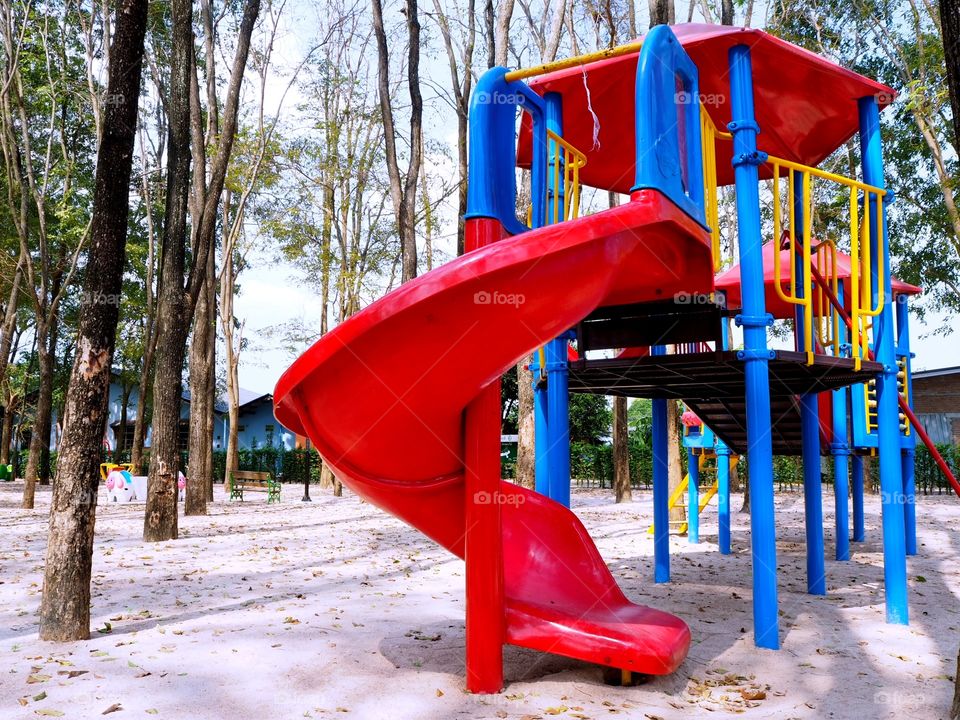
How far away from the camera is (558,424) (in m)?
5.57

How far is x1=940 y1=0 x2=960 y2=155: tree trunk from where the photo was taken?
3.32m

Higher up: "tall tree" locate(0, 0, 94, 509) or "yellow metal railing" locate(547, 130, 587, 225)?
"tall tree" locate(0, 0, 94, 509)

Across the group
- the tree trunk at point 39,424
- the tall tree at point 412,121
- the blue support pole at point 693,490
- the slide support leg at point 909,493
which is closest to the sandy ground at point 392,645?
the slide support leg at point 909,493

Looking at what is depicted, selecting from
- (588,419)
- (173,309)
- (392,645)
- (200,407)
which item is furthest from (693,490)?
(588,419)

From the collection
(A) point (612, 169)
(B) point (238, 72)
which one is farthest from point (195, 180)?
(A) point (612, 169)

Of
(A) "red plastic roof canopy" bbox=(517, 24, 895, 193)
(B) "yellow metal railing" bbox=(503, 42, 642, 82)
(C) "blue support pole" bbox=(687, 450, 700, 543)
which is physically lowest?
(C) "blue support pole" bbox=(687, 450, 700, 543)

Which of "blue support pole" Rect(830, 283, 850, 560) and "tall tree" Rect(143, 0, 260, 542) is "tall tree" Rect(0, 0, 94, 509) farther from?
"blue support pole" Rect(830, 283, 850, 560)

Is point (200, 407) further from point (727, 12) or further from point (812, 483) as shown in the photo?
point (812, 483)

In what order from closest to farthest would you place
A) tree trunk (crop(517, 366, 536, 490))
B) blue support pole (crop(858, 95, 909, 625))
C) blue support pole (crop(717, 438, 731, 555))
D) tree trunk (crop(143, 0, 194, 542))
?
blue support pole (crop(858, 95, 909, 625)) → blue support pole (crop(717, 438, 731, 555)) → tree trunk (crop(143, 0, 194, 542)) → tree trunk (crop(517, 366, 536, 490))

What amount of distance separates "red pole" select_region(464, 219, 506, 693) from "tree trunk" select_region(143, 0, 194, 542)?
750cm

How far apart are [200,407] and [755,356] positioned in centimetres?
1302

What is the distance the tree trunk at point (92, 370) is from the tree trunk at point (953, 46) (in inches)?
185

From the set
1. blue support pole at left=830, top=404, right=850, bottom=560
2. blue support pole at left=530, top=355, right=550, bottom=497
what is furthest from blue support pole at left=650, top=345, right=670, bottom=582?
blue support pole at left=830, top=404, right=850, bottom=560

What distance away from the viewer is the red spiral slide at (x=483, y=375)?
334 cm
